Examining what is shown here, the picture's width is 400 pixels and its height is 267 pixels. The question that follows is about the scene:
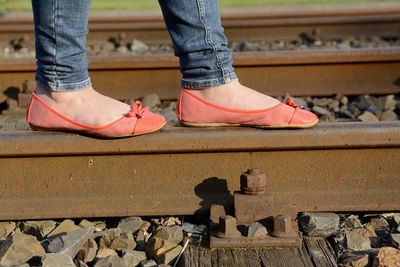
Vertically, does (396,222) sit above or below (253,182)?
below

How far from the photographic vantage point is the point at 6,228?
8.20ft

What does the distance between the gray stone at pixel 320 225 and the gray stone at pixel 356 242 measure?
0.29ft

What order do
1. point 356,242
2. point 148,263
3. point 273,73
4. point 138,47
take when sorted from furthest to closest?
1. point 138,47
2. point 273,73
3. point 356,242
4. point 148,263

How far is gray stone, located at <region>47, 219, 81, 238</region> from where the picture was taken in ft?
7.78

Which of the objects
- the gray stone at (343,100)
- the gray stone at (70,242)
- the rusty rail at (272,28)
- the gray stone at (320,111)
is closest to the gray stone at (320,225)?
the gray stone at (70,242)

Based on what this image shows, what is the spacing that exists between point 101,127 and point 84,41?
0.37 m

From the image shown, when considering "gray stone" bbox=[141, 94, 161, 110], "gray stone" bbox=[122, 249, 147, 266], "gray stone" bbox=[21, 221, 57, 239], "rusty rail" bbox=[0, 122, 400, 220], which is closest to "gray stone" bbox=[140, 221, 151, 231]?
"rusty rail" bbox=[0, 122, 400, 220]

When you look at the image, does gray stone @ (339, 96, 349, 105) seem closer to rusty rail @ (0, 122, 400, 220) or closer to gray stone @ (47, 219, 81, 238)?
rusty rail @ (0, 122, 400, 220)

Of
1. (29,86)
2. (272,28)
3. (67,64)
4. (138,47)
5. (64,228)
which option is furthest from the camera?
(272,28)

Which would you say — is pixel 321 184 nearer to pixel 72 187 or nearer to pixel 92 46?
pixel 72 187

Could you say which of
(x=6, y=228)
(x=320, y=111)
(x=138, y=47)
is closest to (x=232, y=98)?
(x=6, y=228)

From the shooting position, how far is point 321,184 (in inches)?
97.9

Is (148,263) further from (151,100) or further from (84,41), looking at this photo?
(151,100)

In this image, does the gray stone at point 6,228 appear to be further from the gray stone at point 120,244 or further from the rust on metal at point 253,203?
the rust on metal at point 253,203
